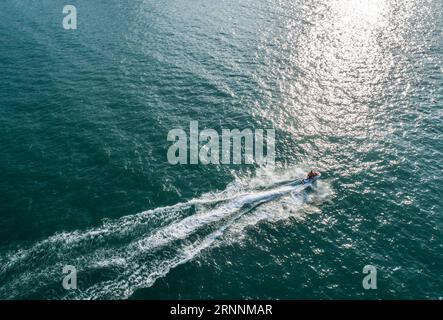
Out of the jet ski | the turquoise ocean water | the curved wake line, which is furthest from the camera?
the jet ski

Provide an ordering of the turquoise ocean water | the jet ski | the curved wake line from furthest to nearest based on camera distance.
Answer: the jet ski → the turquoise ocean water → the curved wake line

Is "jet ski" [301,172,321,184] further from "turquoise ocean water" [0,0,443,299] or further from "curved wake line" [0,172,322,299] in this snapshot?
"curved wake line" [0,172,322,299]

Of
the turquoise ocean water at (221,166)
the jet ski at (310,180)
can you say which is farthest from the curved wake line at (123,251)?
the jet ski at (310,180)

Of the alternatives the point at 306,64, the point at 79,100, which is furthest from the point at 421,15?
the point at 79,100

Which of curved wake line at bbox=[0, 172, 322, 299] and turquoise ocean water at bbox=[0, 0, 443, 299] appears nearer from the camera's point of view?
curved wake line at bbox=[0, 172, 322, 299]

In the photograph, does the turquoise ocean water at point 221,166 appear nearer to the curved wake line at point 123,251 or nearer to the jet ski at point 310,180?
the curved wake line at point 123,251

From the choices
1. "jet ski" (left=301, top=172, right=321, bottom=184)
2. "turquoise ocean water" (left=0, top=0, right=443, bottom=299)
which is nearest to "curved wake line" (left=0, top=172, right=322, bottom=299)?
"turquoise ocean water" (left=0, top=0, right=443, bottom=299)
